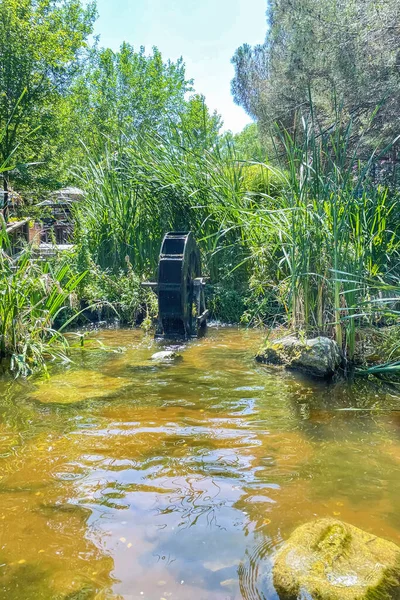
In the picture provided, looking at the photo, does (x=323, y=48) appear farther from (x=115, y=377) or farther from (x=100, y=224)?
(x=115, y=377)

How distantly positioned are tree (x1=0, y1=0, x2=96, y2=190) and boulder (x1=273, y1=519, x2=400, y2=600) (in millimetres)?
11220

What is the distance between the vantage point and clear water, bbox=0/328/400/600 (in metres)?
2.03

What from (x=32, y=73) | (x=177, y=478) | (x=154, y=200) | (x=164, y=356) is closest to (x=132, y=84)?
(x=32, y=73)

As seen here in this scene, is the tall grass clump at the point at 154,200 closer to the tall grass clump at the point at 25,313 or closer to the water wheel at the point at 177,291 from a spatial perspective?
the water wheel at the point at 177,291

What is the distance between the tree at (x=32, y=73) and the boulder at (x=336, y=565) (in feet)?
36.8

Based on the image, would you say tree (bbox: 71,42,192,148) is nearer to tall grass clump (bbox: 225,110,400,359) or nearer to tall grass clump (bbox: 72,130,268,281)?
tall grass clump (bbox: 72,130,268,281)

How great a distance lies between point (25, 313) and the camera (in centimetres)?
447

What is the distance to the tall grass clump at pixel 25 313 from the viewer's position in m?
4.33

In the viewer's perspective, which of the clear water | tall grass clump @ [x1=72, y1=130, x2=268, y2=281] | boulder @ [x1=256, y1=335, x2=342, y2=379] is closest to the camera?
the clear water

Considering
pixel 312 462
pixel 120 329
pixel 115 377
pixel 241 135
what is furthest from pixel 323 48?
pixel 241 135

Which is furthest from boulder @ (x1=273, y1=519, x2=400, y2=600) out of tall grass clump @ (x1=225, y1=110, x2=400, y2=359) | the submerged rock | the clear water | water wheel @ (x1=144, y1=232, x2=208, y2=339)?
water wheel @ (x1=144, y1=232, x2=208, y2=339)

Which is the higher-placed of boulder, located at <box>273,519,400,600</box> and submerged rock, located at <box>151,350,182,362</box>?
submerged rock, located at <box>151,350,182,362</box>

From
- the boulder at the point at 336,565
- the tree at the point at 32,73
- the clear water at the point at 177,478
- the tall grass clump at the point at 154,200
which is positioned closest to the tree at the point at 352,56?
the tall grass clump at the point at 154,200

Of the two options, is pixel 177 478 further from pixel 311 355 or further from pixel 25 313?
pixel 25 313
